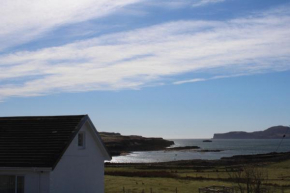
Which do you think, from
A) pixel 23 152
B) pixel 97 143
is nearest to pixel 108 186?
pixel 97 143

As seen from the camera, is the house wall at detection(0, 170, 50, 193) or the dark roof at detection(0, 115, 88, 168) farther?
the dark roof at detection(0, 115, 88, 168)

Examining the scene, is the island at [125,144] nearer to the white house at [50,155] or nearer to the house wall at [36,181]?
the white house at [50,155]

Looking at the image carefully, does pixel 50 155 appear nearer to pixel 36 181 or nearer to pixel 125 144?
pixel 36 181

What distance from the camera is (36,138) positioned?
20.6 m

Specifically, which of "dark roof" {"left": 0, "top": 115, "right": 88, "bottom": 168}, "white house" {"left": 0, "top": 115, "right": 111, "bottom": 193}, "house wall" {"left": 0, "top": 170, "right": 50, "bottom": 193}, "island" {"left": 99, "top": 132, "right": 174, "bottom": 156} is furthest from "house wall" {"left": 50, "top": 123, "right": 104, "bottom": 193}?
"island" {"left": 99, "top": 132, "right": 174, "bottom": 156}

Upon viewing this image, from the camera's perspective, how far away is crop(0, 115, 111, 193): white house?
61.1 ft

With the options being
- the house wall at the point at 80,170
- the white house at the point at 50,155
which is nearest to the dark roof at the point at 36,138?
the white house at the point at 50,155

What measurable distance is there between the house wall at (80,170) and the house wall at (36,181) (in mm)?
291

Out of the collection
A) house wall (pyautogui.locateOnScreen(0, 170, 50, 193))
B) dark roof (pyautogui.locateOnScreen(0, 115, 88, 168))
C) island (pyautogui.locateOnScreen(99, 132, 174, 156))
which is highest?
island (pyautogui.locateOnScreen(99, 132, 174, 156))

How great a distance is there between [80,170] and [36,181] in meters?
3.76

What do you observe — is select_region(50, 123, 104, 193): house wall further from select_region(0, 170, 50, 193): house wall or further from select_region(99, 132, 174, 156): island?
select_region(99, 132, 174, 156): island

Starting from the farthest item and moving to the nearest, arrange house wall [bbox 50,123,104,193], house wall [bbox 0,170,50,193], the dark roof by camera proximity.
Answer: house wall [bbox 50,123,104,193] < the dark roof < house wall [bbox 0,170,50,193]

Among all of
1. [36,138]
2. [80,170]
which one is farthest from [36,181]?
[80,170]

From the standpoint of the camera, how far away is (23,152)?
63.9 ft
